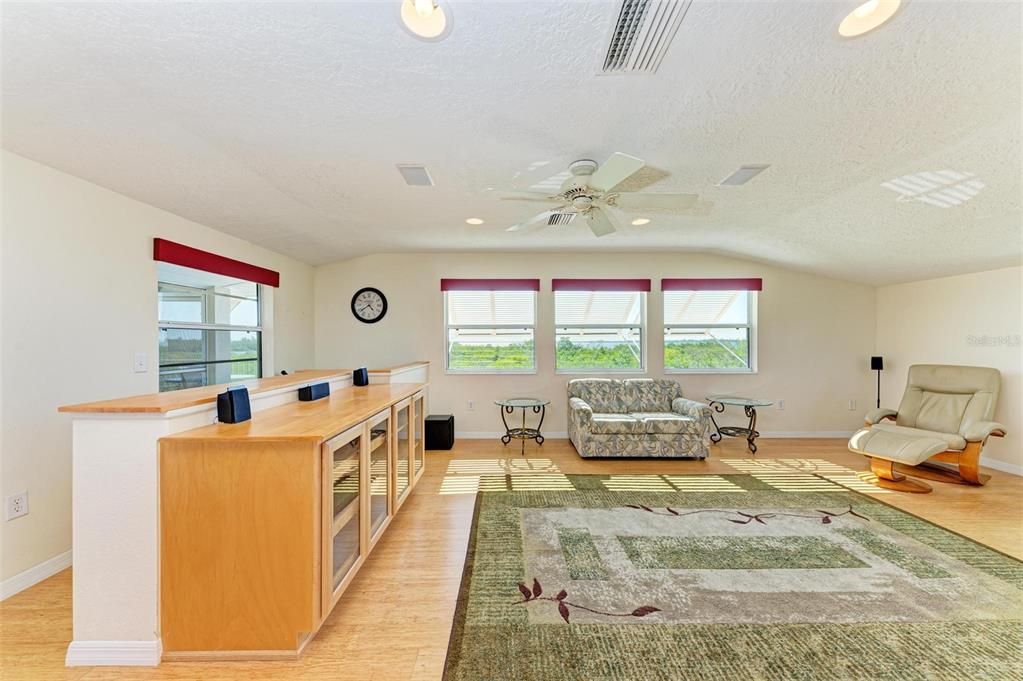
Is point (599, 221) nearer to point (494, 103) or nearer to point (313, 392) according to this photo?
point (494, 103)

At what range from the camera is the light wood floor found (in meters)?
1.64

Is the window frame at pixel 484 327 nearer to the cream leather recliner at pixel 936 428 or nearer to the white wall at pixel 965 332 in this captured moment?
the cream leather recliner at pixel 936 428

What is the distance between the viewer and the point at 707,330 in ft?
18.1

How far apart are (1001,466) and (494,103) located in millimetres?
5846

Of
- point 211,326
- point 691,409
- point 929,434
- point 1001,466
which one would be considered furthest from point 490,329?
point 1001,466

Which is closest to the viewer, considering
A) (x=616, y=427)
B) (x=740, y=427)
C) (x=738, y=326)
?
(x=616, y=427)

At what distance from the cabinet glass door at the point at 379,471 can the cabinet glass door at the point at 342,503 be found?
133 mm

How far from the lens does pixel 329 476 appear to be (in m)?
1.76

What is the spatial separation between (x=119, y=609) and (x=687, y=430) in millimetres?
4443

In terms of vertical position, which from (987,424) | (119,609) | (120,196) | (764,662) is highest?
(120,196)

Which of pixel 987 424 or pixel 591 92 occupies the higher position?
pixel 591 92

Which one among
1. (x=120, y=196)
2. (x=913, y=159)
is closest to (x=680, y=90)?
(x=913, y=159)

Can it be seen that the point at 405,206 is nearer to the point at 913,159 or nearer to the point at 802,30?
the point at 802,30

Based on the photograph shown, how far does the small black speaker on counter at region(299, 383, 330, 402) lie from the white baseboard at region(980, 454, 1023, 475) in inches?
247
